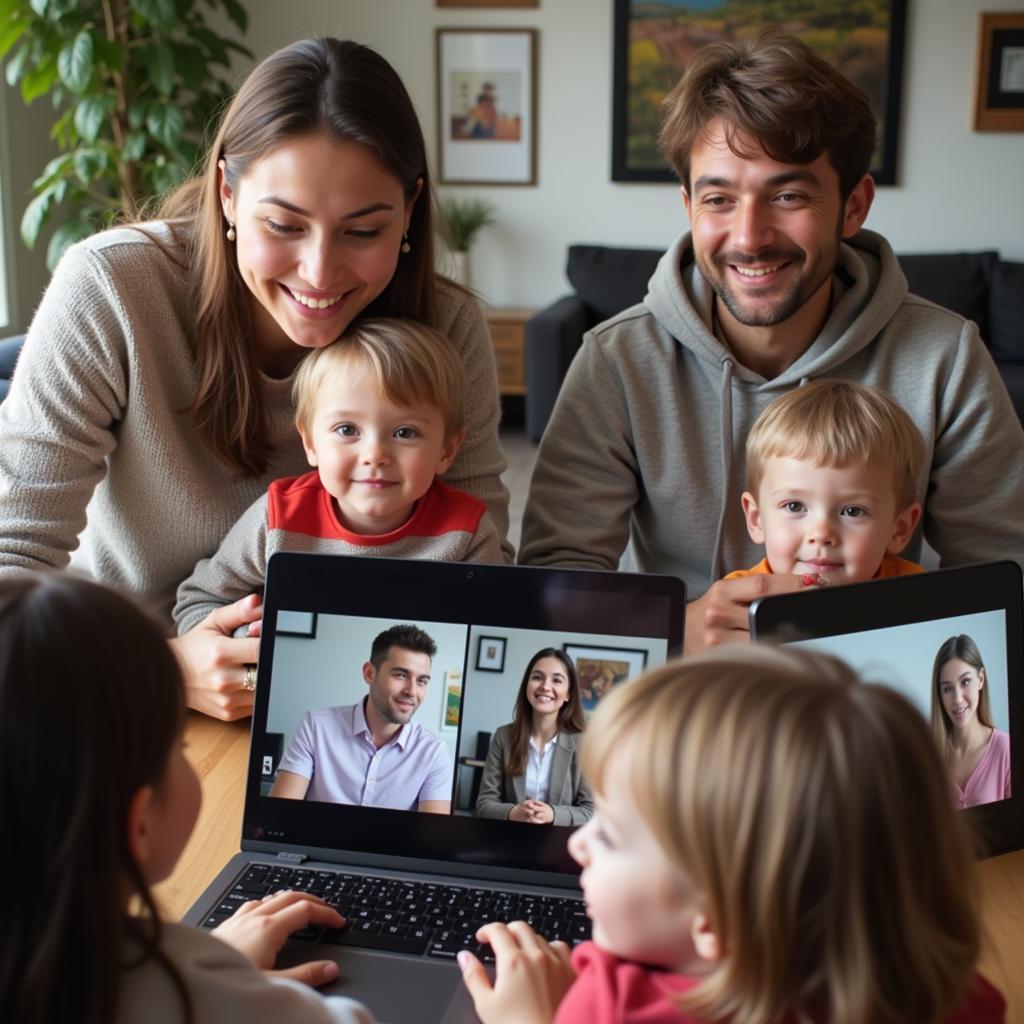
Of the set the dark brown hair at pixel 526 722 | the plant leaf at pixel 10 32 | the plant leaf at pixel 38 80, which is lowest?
the dark brown hair at pixel 526 722

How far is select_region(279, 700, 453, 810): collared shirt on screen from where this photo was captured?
3.74 feet

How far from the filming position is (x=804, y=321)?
1.78 m

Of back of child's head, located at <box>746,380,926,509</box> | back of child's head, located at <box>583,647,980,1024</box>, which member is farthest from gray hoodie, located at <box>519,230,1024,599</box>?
back of child's head, located at <box>583,647,980,1024</box>

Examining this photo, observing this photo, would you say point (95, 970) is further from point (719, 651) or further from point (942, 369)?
point (942, 369)

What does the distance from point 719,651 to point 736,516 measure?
98 centimetres

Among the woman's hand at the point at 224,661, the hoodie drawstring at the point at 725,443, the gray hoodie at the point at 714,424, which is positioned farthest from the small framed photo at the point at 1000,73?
the woman's hand at the point at 224,661

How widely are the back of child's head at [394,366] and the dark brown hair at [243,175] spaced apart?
95 mm

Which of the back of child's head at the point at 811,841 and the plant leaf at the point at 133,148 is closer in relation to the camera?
the back of child's head at the point at 811,841

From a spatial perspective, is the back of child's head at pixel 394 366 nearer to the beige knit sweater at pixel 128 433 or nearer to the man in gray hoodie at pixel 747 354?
the beige knit sweater at pixel 128 433

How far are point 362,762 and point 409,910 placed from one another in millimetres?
149

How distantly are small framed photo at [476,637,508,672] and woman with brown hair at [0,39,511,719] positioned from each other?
35 cm

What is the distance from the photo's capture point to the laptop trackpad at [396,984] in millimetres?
950

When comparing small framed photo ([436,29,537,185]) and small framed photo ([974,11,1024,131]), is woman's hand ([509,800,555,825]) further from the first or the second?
small framed photo ([974,11,1024,131])

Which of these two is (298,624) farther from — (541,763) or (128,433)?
(128,433)
